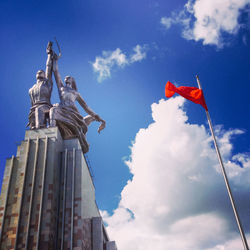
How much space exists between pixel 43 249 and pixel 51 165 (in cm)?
510

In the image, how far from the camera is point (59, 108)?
75.2ft

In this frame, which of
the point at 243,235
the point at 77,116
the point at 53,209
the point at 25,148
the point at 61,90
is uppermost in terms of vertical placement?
the point at 61,90

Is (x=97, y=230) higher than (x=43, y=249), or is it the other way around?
(x=97, y=230)

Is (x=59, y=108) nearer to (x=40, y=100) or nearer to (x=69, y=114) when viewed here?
(x=69, y=114)

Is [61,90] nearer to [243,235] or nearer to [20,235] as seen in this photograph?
[20,235]

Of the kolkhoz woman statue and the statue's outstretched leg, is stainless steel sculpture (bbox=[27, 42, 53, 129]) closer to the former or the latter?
the statue's outstretched leg

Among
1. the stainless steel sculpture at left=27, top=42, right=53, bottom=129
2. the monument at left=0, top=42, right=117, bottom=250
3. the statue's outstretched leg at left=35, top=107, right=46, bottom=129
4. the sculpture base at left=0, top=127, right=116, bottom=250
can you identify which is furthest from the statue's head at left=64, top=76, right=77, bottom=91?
the sculpture base at left=0, top=127, right=116, bottom=250

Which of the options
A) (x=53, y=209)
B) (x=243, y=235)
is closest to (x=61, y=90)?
(x=53, y=209)

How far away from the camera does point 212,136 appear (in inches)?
647

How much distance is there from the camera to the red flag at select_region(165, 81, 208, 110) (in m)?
18.5

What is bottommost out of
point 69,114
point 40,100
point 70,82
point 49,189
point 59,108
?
point 49,189

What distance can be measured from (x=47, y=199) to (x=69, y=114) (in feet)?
25.2

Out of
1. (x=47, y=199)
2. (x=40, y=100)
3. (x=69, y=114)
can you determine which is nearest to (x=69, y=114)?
(x=69, y=114)

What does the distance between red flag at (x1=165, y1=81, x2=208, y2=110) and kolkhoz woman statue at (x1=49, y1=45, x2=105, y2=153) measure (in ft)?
25.7
